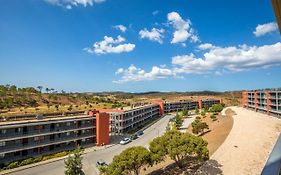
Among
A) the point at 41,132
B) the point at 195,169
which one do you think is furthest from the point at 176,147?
the point at 41,132

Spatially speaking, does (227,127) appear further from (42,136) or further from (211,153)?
(42,136)

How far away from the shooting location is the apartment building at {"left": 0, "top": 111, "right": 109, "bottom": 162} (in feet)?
136

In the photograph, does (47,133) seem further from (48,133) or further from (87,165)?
(87,165)

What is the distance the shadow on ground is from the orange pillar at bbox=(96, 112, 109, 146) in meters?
21.1

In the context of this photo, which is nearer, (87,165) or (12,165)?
(12,165)

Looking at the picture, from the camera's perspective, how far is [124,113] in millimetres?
70875

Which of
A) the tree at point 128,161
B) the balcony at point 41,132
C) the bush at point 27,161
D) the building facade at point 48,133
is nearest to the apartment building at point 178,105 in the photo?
the building facade at point 48,133

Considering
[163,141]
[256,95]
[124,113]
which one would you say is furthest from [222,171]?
[256,95]

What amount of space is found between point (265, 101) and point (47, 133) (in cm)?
7501

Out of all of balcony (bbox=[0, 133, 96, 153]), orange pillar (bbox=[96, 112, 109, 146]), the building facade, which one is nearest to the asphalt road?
orange pillar (bbox=[96, 112, 109, 146])

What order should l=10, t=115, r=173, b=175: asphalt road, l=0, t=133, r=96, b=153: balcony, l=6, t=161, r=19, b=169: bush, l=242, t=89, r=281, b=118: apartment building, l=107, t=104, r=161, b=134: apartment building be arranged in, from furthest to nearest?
l=242, t=89, r=281, b=118: apartment building → l=107, t=104, r=161, b=134: apartment building → l=0, t=133, r=96, b=153: balcony → l=6, t=161, r=19, b=169: bush → l=10, t=115, r=173, b=175: asphalt road

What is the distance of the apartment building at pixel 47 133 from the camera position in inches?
1635

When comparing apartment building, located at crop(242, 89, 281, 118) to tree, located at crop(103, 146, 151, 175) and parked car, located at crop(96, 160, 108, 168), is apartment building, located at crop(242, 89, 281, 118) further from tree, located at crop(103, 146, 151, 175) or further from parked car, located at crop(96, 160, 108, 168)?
tree, located at crop(103, 146, 151, 175)

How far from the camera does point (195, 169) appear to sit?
3450cm
